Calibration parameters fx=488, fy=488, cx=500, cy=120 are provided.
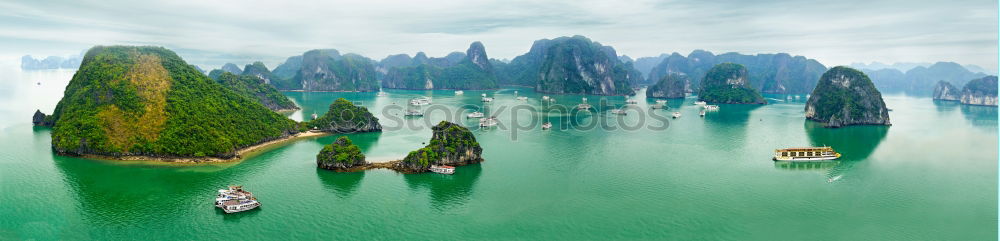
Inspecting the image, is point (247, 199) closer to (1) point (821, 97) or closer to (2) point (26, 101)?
(1) point (821, 97)

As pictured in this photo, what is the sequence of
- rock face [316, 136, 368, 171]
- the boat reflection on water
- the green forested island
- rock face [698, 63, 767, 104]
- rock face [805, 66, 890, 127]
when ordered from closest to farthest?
the boat reflection on water, rock face [316, 136, 368, 171], the green forested island, rock face [805, 66, 890, 127], rock face [698, 63, 767, 104]

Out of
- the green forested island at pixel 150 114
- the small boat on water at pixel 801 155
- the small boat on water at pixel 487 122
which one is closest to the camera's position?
the green forested island at pixel 150 114

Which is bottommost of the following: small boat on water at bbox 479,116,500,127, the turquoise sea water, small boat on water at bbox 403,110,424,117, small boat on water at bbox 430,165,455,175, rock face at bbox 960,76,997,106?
the turquoise sea water

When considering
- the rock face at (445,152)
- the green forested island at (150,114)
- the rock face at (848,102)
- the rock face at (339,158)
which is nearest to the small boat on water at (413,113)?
the green forested island at (150,114)

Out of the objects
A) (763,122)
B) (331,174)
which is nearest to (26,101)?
(331,174)

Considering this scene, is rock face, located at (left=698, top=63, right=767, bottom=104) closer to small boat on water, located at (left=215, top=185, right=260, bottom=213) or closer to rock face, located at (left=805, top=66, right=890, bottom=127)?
rock face, located at (left=805, top=66, right=890, bottom=127)

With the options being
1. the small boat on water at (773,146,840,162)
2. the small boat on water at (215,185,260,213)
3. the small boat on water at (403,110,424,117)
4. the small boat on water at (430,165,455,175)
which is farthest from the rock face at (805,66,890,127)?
the small boat on water at (215,185,260,213)

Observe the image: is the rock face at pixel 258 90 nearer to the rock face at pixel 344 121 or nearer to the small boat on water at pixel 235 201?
the rock face at pixel 344 121
